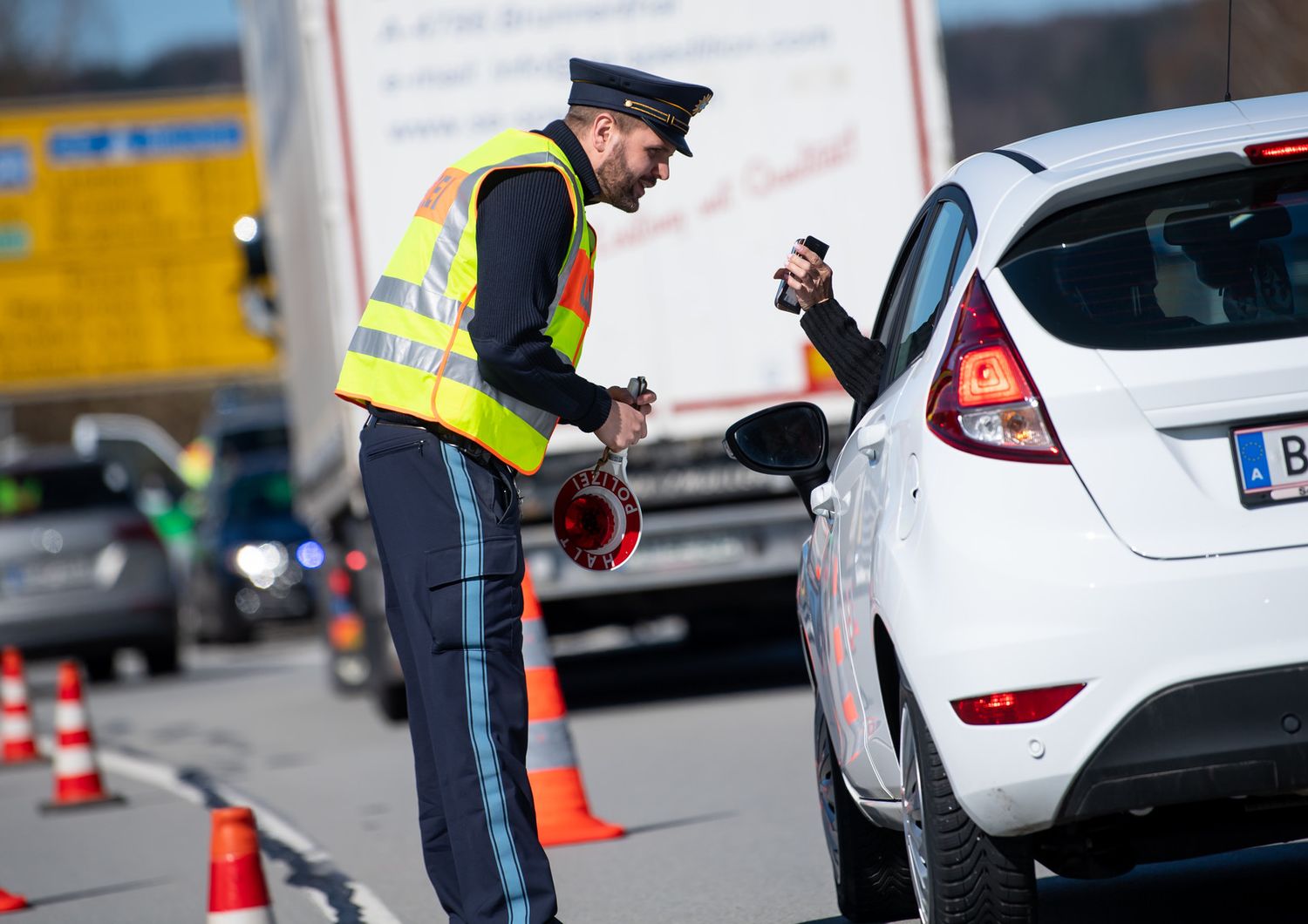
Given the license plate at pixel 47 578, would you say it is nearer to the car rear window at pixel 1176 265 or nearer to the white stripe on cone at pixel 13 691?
the white stripe on cone at pixel 13 691

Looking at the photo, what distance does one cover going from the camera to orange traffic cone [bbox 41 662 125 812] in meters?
9.76

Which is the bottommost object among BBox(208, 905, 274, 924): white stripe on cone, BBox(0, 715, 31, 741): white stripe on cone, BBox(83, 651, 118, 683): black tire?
BBox(83, 651, 118, 683): black tire

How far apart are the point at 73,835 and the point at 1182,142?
6008 mm

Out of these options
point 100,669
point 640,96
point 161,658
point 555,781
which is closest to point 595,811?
point 555,781

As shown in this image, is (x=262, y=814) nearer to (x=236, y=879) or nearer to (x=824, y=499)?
(x=824, y=499)

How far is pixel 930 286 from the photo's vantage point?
185 inches

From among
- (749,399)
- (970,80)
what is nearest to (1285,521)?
(749,399)

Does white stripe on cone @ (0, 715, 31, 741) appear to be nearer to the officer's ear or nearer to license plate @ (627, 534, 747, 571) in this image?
license plate @ (627, 534, 747, 571)

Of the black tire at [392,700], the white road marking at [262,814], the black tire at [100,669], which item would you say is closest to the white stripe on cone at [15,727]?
the white road marking at [262,814]

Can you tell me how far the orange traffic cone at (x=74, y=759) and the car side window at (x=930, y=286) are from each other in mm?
5821

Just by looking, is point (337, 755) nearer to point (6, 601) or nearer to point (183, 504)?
point (6, 601)

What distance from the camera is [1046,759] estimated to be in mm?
3855

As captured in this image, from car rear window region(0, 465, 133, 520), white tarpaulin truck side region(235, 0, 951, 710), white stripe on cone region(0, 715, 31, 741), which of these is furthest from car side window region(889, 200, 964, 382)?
car rear window region(0, 465, 133, 520)

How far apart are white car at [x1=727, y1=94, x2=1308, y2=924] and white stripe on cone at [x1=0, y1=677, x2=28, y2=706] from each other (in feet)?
27.7
